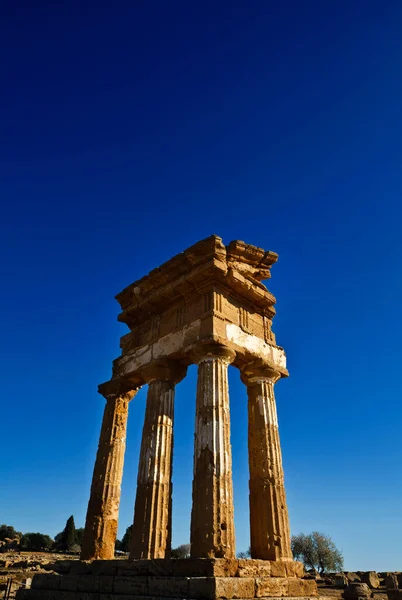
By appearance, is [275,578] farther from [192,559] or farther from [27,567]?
[27,567]

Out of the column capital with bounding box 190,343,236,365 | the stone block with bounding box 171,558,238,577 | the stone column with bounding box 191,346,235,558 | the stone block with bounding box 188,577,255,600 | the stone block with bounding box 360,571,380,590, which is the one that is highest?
the column capital with bounding box 190,343,236,365

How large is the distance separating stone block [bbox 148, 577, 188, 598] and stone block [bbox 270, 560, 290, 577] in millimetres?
2471

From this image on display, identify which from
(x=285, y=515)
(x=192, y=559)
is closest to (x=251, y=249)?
(x=285, y=515)

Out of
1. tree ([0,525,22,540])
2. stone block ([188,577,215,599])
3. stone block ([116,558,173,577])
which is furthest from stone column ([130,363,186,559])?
tree ([0,525,22,540])

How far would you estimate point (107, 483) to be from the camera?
39.5ft

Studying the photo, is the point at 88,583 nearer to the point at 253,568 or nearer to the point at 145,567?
the point at 145,567

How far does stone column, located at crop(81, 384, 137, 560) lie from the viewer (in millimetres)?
11320

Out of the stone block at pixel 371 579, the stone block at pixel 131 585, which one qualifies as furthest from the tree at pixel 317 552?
the stone block at pixel 131 585

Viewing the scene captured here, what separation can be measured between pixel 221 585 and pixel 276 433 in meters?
5.01

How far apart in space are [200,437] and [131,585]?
10.6 feet

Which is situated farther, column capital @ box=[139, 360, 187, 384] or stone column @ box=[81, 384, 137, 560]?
column capital @ box=[139, 360, 187, 384]

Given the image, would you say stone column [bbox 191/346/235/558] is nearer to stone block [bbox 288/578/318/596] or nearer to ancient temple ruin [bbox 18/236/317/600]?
ancient temple ruin [bbox 18/236/317/600]

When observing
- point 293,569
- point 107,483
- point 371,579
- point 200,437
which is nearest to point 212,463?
point 200,437

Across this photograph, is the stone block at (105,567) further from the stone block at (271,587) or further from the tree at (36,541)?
the tree at (36,541)
